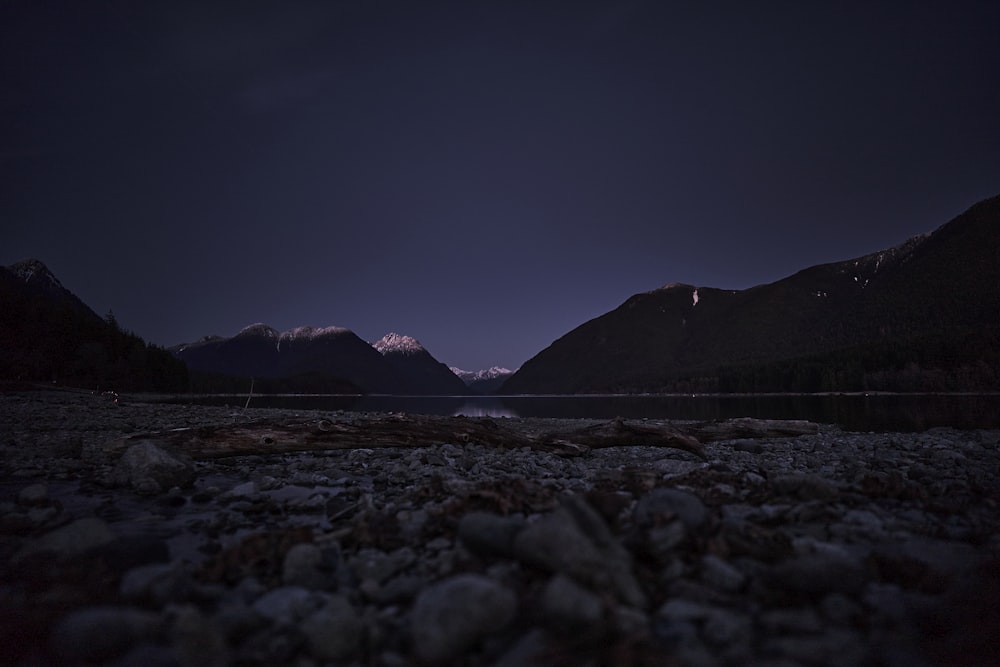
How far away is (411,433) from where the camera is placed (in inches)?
512

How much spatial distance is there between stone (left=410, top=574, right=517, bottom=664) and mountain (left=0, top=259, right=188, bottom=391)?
310 feet

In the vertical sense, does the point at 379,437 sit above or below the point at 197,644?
below

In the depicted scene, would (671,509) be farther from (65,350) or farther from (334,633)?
(65,350)

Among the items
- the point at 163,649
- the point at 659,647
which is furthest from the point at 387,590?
the point at 659,647

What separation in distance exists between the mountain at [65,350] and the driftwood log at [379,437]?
84441mm

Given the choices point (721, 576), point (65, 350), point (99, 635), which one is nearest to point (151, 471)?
point (99, 635)

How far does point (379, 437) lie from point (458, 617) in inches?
410

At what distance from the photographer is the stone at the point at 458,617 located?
2.37 m

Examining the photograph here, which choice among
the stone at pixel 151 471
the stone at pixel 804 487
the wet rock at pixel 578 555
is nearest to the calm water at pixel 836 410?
the stone at pixel 804 487

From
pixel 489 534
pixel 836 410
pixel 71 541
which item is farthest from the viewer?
pixel 836 410

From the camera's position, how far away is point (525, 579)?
9.91 feet

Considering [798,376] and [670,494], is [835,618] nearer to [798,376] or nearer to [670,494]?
[670,494]

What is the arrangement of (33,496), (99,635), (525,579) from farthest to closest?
1. (33,496)
2. (525,579)
3. (99,635)

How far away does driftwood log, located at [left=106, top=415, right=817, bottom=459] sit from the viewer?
10.5 m
